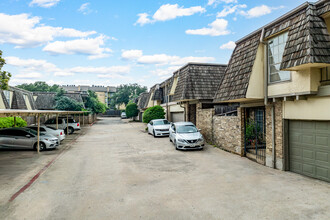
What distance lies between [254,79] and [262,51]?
1.40 meters

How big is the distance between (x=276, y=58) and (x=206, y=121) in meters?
8.06

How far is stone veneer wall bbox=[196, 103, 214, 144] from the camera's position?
16453mm

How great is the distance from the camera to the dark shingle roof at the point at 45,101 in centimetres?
4205

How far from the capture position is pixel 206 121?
56.4 ft

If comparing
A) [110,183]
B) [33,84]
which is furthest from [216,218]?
[33,84]

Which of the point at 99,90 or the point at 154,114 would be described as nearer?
the point at 154,114

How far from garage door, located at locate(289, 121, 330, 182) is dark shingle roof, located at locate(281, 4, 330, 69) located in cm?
230

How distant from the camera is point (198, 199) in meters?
A: 6.58

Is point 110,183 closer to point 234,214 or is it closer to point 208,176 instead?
point 208,176

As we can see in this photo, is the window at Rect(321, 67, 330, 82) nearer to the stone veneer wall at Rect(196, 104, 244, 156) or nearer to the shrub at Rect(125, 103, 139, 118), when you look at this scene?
the stone veneer wall at Rect(196, 104, 244, 156)

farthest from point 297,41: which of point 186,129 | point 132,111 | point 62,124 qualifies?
point 132,111

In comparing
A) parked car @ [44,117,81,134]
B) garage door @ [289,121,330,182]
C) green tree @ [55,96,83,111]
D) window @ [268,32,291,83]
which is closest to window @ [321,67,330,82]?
window @ [268,32,291,83]

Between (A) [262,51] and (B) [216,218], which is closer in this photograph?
(B) [216,218]

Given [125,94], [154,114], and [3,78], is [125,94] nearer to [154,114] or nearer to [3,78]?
[154,114]
